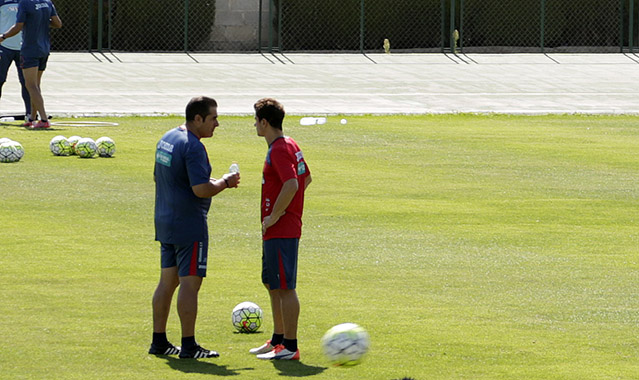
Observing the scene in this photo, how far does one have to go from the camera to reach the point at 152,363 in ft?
28.0

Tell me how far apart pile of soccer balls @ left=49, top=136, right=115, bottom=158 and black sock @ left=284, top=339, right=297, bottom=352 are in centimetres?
1175

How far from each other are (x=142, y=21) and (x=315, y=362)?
102 feet

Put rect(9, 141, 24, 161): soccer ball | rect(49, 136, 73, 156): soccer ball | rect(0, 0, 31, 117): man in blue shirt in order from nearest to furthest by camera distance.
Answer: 1. rect(9, 141, 24, 161): soccer ball
2. rect(49, 136, 73, 156): soccer ball
3. rect(0, 0, 31, 117): man in blue shirt

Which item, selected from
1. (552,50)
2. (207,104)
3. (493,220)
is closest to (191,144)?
(207,104)

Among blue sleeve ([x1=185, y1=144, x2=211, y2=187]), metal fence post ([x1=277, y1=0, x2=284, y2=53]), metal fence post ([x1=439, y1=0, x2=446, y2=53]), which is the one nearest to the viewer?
blue sleeve ([x1=185, y1=144, x2=211, y2=187])

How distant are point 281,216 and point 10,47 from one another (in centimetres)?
1644

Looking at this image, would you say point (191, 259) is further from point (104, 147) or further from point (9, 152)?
point (104, 147)

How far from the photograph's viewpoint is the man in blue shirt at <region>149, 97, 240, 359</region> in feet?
28.1

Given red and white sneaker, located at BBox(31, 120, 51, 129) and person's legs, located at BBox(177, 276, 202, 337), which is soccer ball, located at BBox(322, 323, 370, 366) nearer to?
person's legs, located at BBox(177, 276, 202, 337)

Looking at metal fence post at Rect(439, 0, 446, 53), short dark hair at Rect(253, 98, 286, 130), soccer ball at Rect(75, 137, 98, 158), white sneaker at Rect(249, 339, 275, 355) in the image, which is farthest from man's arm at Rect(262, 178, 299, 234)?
metal fence post at Rect(439, 0, 446, 53)

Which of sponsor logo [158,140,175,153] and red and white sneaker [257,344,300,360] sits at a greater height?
sponsor logo [158,140,175,153]

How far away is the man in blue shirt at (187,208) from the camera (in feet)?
28.1

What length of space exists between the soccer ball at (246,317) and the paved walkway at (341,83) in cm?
1819

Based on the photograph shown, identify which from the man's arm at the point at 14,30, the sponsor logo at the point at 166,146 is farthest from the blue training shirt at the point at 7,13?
the sponsor logo at the point at 166,146
